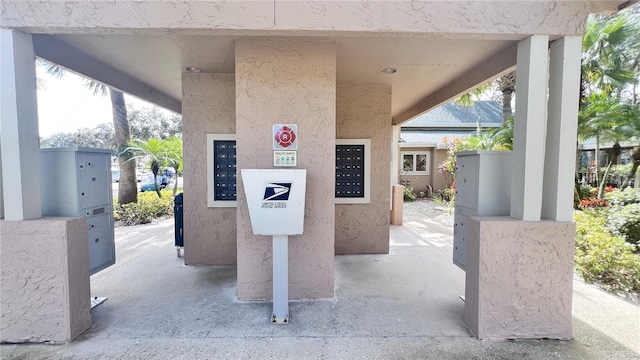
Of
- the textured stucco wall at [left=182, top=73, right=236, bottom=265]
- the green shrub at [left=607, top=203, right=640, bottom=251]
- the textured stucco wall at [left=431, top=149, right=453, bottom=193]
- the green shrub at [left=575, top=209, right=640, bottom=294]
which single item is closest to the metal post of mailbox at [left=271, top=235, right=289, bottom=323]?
the textured stucco wall at [left=182, top=73, right=236, bottom=265]

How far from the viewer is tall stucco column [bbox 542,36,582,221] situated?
102 inches

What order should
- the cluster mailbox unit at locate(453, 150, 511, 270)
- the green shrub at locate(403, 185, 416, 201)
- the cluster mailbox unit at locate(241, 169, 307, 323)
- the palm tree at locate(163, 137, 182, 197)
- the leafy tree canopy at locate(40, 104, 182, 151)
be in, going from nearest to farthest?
1. the cluster mailbox unit at locate(241, 169, 307, 323)
2. the cluster mailbox unit at locate(453, 150, 511, 270)
3. the palm tree at locate(163, 137, 182, 197)
4. the green shrub at locate(403, 185, 416, 201)
5. the leafy tree canopy at locate(40, 104, 182, 151)

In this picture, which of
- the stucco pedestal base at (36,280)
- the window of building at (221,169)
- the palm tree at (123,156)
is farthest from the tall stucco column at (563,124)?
the palm tree at (123,156)

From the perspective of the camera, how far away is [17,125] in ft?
8.23

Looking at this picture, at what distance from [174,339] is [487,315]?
2.85 m

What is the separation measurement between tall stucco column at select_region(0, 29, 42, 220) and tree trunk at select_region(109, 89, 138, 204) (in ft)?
22.2

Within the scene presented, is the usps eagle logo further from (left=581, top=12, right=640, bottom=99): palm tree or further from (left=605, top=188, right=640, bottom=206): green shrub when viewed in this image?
(left=581, top=12, right=640, bottom=99): palm tree

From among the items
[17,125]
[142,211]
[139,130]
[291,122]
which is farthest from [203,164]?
[139,130]

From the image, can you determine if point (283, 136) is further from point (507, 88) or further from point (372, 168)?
point (507, 88)

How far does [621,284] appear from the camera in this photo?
144 inches

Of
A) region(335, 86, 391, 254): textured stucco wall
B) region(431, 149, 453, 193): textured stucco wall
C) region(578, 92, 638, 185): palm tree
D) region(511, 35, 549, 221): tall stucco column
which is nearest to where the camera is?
region(511, 35, 549, 221): tall stucco column

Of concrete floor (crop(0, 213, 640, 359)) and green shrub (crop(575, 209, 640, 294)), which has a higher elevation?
green shrub (crop(575, 209, 640, 294))

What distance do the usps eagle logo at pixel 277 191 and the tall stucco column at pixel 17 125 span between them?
2.08 m

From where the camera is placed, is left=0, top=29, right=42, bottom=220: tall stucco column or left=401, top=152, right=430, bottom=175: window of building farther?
left=401, top=152, right=430, bottom=175: window of building
